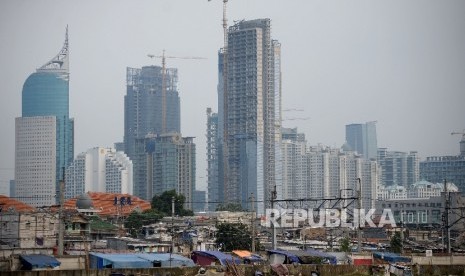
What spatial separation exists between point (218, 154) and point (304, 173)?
21686 mm

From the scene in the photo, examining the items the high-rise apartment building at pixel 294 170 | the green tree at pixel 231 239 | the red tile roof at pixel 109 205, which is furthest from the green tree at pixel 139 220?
the high-rise apartment building at pixel 294 170

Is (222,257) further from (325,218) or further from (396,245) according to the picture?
(325,218)

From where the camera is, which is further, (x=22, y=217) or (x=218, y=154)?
(x=218, y=154)

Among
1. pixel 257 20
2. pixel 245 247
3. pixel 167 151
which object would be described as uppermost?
pixel 257 20

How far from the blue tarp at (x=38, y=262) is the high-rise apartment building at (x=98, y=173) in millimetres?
159705

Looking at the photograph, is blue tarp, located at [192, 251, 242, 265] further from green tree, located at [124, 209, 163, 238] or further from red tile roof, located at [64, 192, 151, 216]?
red tile roof, located at [64, 192, 151, 216]

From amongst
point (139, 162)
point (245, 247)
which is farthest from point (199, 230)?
point (139, 162)

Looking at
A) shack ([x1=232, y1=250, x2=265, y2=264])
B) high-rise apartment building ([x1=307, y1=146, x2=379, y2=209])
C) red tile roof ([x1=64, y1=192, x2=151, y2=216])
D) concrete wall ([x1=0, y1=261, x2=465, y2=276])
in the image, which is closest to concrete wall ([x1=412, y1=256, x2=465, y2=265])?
concrete wall ([x1=0, y1=261, x2=465, y2=276])

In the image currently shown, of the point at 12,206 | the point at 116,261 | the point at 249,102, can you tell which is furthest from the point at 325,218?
the point at 249,102

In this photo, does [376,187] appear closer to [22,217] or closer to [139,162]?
[139,162]

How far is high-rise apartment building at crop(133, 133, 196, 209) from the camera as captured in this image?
552ft

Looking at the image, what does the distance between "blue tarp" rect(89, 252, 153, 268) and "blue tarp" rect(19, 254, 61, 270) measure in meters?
1.30

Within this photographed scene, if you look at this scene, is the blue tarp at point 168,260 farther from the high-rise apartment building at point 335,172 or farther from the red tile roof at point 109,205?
the high-rise apartment building at point 335,172

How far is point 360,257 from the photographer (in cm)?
3634
